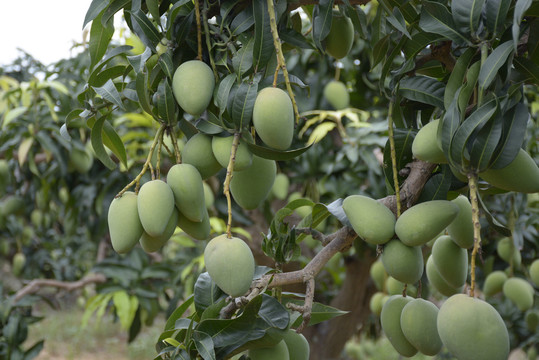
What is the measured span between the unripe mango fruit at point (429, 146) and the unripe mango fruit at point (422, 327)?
0.15 m

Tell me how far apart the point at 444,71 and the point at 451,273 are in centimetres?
22

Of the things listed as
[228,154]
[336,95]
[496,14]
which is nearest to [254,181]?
[228,154]

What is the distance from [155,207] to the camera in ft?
1.62

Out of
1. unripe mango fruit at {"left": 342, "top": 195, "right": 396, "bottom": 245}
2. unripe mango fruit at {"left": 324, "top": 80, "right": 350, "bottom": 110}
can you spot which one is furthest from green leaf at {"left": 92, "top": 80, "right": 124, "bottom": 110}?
unripe mango fruit at {"left": 324, "top": 80, "right": 350, "bottom": 110}

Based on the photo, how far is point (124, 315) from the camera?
5.52ft

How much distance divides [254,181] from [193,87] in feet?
0.36

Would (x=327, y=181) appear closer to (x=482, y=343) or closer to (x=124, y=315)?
(x=124, y=315)

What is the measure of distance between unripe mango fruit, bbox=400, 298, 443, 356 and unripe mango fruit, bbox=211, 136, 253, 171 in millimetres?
221

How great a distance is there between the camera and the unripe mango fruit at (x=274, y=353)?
0.52 m

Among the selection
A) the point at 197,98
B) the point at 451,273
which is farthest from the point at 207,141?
the point at 451,273

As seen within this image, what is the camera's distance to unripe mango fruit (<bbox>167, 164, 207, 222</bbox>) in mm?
504

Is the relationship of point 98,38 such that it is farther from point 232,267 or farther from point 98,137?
point 232,267

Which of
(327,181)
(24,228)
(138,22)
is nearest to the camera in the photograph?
(138,22)

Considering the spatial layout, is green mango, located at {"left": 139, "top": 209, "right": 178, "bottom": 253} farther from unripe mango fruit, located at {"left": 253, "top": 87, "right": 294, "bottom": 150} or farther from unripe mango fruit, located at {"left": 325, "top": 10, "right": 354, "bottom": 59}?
unripe mango fruit, located at {"left": 325, "top": 10, "right": 354, "bottom": 59}
